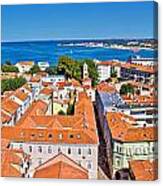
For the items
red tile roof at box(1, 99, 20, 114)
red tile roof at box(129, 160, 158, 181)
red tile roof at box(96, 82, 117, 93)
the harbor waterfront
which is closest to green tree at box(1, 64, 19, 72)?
the harbor waterfront

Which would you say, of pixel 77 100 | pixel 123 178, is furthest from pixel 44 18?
pixel 123 178

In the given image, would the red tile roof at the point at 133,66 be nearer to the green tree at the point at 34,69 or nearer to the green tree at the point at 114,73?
the green tree at the point at 114,73

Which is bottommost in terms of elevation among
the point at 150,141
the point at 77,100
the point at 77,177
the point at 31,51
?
the point at 77,177

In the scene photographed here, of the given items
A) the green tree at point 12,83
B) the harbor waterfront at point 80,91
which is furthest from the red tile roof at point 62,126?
the green tree at point 12,83

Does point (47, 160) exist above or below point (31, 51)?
below

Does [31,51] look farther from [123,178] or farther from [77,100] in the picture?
[123,178]

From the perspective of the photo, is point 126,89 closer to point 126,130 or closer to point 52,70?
point 126,130
